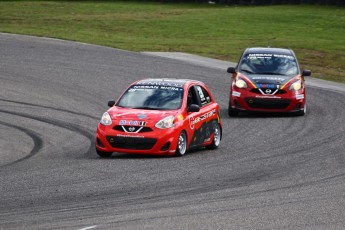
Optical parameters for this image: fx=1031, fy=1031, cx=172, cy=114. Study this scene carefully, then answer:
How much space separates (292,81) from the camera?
26125mm

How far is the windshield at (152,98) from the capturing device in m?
19.0

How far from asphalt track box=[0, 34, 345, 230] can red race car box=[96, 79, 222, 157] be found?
0.29 metres

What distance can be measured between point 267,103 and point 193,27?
92.0 feet

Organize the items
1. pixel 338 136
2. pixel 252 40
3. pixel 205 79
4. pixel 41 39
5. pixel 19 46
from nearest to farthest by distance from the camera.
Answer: pixel 338 136
pixel 205 79
pixel 19 46
pixel 41 39
pixel 252 40

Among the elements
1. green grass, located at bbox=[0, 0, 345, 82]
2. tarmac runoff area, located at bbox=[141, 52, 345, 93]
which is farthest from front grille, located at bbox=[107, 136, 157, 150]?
green grass, located at bbox=[0, 0, 345, 82]

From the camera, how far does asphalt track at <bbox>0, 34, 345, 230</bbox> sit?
11914 millimetres

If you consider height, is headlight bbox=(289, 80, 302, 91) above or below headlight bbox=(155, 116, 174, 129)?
below

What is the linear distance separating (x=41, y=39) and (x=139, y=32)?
9.47 metres

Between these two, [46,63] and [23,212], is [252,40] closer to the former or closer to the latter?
[46,63]

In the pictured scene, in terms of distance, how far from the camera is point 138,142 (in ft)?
59.1

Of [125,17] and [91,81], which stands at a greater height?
[91,81]

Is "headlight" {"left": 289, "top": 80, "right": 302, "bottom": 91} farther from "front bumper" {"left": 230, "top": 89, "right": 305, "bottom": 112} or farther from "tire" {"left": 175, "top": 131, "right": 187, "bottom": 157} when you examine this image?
"tire" {"left": 175, "top": 131, "right": 187, "bottom": 157}

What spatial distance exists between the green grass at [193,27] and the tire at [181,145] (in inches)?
752

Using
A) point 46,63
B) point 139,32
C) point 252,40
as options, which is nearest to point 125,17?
point 139,32
